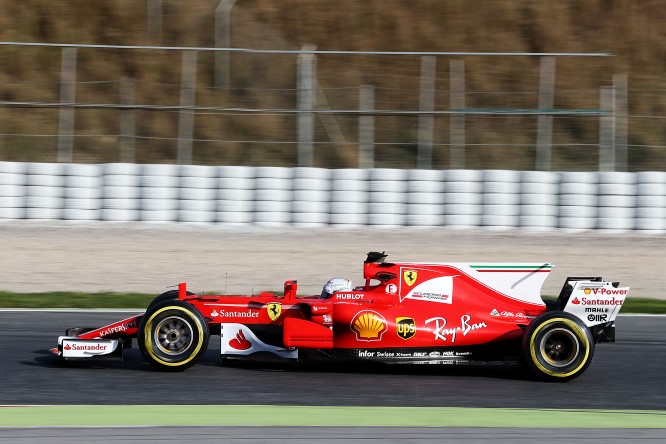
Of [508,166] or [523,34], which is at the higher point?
[523,34]

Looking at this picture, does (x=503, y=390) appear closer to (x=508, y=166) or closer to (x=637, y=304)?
(x=637, y=304)

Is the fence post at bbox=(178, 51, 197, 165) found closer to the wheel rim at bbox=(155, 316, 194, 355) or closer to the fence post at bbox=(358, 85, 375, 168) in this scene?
the fence post at bbox=(358, 85, 375, 168)

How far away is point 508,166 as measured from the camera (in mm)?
17891

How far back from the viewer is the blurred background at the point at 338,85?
57.7 ft

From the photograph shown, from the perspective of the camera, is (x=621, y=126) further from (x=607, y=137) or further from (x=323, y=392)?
(x=323, y=392)

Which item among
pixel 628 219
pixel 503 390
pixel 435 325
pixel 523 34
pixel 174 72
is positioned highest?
pixel 523 34

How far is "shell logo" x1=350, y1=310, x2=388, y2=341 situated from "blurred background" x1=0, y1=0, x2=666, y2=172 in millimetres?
8660

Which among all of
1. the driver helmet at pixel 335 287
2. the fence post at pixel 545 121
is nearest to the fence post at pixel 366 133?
the fence post at pixel 545 121

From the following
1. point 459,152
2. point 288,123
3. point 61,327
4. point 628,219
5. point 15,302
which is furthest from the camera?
point 288,123

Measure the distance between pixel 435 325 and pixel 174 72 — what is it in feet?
51.6

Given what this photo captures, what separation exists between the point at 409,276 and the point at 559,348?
49.5 inches

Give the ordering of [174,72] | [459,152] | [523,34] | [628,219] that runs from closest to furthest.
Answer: [628,219] < [459,152] < [174,72] < [523,34]

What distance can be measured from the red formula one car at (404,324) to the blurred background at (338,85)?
27.5ft

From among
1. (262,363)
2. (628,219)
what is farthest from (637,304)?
(262,363)
